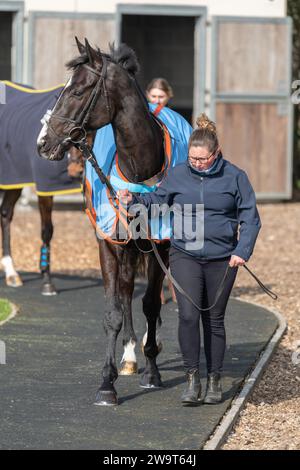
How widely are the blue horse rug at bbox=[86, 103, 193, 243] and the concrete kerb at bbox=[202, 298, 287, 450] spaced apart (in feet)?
3.38

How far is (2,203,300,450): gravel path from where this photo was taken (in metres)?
6.36

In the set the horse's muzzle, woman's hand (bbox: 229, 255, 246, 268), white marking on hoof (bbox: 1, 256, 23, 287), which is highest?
the horse's muzzle

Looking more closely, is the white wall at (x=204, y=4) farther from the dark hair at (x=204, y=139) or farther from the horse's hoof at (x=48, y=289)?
the dark hair at (x=204, y=139)

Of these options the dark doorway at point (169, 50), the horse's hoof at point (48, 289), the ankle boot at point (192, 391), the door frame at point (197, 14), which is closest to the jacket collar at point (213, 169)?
the ankle boot at point (192, 391)

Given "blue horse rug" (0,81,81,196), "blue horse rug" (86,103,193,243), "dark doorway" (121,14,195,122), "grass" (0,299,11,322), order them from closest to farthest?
"blue horse rug" (86,103,193,243) < "grass" (0,299,11,322) < "blue horse rug" (0,81,81,196) < "dark doorway" (121,14,195,122)

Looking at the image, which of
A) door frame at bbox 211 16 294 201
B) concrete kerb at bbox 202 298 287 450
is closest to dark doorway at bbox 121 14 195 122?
door frame at bbox 211 16 294 201

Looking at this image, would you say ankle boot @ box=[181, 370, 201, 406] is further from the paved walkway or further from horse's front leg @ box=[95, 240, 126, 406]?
horse's front leg @ box=[95, 240, 126, 406]

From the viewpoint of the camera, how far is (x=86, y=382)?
7.27m

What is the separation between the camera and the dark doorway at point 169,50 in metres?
20.5

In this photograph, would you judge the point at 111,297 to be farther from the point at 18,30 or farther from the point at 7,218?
the point at 18,30

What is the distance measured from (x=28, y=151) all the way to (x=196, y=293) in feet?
14.2
